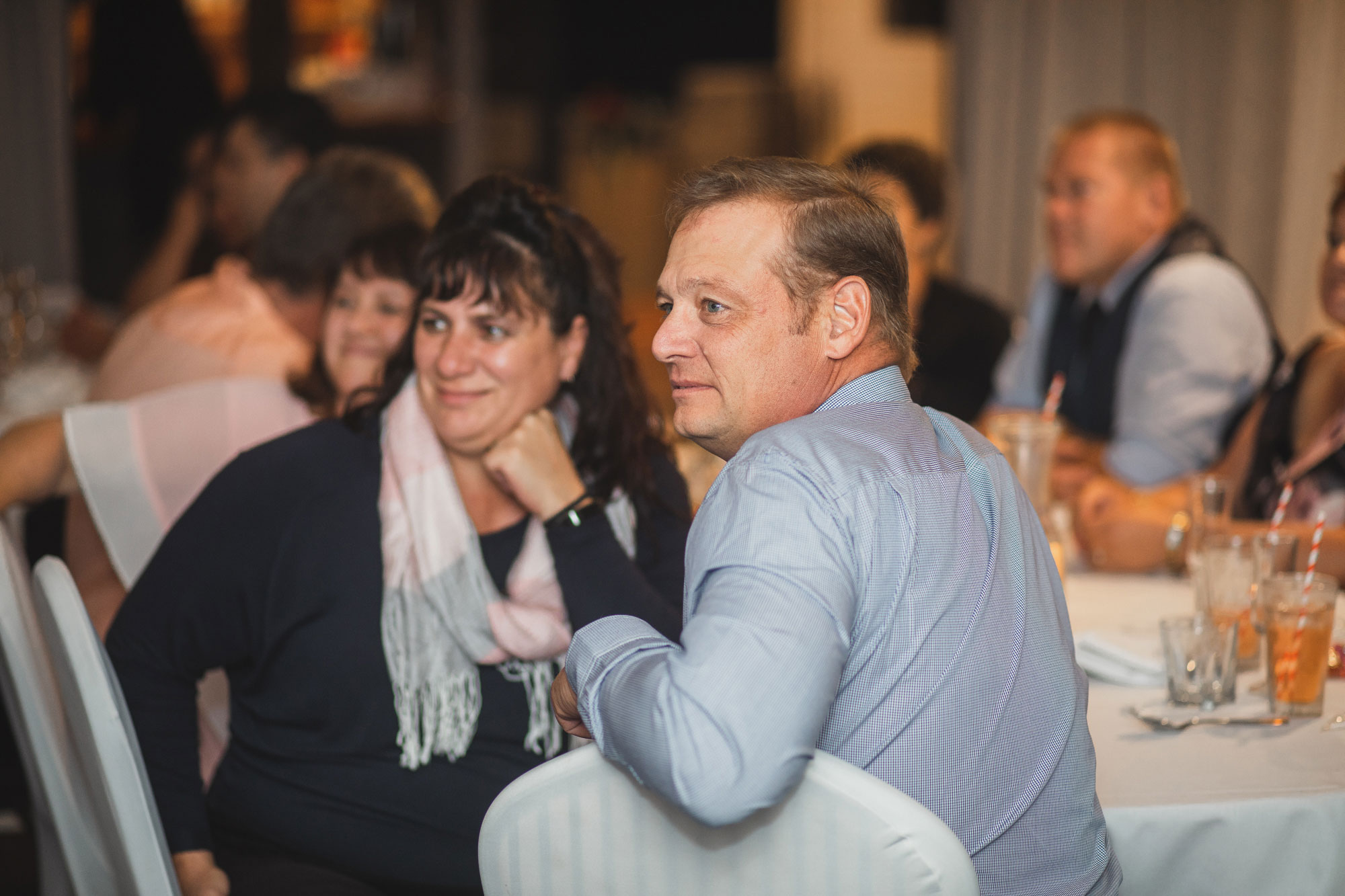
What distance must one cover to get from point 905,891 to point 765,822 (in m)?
0.13

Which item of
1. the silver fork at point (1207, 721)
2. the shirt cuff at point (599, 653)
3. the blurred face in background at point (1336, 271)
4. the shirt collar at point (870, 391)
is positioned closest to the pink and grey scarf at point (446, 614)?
the shirt cuff at point (599, 653)

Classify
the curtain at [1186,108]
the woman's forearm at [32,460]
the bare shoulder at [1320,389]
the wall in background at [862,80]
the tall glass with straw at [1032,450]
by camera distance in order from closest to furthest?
the woman's forearm at [32,460] < the tall glass with straw at [1032,450] < the bare shoulder at [1320,389] < the curtain at [1186,108] < the wall in background at [862,80]

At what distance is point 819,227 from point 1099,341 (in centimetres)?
246

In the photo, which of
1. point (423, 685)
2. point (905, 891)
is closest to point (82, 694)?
point (423, 685)

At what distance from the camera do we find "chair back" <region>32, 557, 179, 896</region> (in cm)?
127

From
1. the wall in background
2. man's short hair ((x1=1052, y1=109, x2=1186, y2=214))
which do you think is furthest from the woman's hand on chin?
the wall in background

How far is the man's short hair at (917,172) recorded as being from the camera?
3346 millimetres

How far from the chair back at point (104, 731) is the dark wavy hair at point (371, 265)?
34.1 inches

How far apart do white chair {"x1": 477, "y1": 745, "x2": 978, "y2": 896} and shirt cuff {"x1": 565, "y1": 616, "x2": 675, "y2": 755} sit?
0.04 m

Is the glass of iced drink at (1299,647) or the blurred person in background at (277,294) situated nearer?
the glass of iced drink at (1299,647)

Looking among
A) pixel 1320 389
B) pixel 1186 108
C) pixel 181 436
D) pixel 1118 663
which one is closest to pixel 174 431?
pixel 181 436

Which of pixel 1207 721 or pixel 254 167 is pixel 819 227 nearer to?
pixel 1207 721

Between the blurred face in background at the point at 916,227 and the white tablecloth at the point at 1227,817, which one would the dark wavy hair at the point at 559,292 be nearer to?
the white tablecloth at the point at 1227,817

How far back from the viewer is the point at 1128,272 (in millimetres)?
3385
